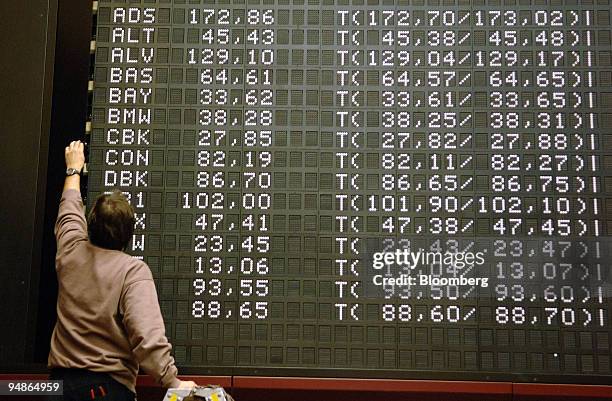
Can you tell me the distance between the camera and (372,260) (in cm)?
317

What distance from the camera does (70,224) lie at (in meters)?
2.58

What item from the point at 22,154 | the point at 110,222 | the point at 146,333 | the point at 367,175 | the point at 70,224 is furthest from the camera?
the point at 22,154

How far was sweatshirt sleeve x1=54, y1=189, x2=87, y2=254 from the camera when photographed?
252 cm

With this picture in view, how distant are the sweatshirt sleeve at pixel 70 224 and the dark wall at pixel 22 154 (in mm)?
723

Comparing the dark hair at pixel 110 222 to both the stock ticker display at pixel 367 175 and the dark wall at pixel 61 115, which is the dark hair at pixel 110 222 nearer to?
the stock ticker display at pixel 367 175

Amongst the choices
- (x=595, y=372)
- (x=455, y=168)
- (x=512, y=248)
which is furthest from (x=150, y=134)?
(x=595, y=372)

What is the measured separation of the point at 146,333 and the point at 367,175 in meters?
1.40

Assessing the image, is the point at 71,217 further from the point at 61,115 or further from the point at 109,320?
the point at 61,115

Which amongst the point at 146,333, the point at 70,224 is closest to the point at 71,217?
the point at 70,224

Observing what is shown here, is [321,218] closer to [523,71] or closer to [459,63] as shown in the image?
[459,63]

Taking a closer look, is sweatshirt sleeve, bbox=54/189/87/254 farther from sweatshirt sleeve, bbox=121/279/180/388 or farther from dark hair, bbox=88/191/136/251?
sweatshirt sleeve, bbox=121/279/180/388

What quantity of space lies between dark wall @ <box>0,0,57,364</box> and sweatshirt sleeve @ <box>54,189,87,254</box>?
0.72m

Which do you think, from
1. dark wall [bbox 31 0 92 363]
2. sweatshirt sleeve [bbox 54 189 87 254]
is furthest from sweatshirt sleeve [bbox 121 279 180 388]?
dark wall [bbox 31 0 92 363]

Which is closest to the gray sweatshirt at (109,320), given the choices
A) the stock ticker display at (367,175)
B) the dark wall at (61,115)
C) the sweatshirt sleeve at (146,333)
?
the sweatshirt sleeve at (146,333)
